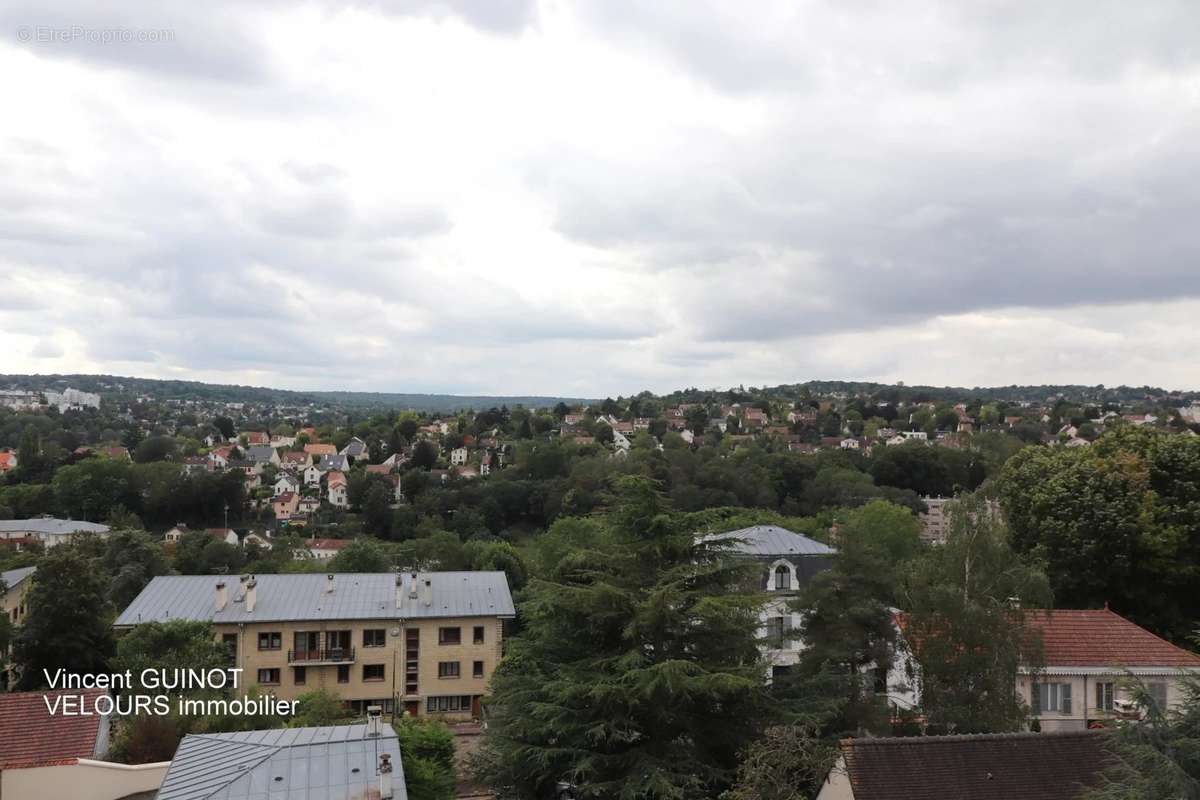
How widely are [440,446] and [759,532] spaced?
94476 mm

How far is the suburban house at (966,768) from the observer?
12406mm

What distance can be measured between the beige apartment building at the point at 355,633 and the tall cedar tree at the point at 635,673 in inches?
561

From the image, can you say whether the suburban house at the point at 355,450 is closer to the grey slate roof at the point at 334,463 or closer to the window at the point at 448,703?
the grey slate roof at the point at 334,463

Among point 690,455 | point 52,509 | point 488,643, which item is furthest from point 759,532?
point 52,509

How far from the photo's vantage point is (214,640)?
1006 inches

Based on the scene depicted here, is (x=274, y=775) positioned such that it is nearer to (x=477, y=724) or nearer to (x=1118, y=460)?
(x=477, y=724)

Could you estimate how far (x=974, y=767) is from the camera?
42.1 feet

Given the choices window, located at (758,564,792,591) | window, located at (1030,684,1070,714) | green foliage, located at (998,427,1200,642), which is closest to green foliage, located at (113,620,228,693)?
window, located at (758,564,792,591)

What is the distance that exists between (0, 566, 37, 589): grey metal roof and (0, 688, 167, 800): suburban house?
27489 millimetres

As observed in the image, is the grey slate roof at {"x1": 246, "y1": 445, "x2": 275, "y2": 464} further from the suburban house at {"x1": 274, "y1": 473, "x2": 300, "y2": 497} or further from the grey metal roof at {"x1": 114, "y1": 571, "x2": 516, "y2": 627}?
the grey metal roof at {"x1": 114, "y1": 571, "x2": 516, "y2": 627}

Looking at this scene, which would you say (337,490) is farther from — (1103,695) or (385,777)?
(385,777)

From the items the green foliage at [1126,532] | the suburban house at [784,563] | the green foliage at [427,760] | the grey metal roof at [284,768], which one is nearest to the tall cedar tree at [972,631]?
the suburban house at [784,563]

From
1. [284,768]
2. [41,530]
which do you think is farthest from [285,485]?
[284,768]

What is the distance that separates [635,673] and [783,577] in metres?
17.4
